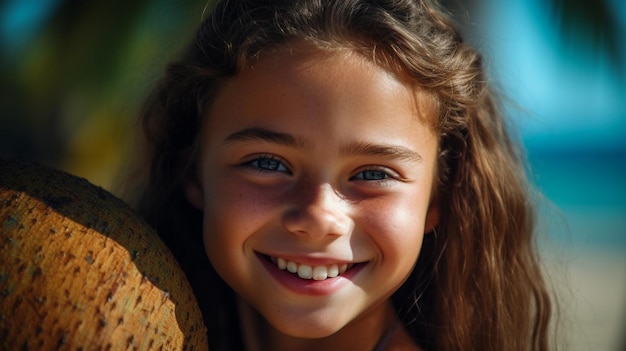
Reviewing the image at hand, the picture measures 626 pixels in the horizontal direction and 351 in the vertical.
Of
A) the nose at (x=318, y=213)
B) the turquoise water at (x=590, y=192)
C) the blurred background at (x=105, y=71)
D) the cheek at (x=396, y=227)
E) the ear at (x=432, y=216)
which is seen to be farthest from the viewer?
the turquoise water at (x=590, y=192)

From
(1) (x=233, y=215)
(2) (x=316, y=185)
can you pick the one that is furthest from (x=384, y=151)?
(1) (x=233, y=215)

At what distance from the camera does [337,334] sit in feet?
8.42

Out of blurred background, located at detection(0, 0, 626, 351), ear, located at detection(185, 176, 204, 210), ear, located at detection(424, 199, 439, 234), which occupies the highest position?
blurred background, located at detection(0, 0, 626, 351)

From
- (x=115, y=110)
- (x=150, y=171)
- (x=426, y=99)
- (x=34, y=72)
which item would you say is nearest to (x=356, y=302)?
(x=426, y=99)

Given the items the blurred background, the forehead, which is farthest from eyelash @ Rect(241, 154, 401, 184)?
the blurred background

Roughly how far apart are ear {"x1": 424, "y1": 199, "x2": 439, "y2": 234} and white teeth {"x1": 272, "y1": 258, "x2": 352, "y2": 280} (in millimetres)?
416

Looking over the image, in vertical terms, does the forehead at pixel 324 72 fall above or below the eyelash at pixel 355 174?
above

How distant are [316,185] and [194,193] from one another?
591 millimetres

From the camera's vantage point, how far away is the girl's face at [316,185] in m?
2.11

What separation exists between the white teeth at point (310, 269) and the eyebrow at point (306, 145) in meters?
0.32

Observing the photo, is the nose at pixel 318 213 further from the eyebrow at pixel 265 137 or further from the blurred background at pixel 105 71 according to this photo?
the blurred background at pixel 105 71

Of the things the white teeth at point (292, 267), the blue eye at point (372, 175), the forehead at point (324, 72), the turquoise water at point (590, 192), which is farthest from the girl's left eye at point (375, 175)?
the turquoise water at point (590, 192)

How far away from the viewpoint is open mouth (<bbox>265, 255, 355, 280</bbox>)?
2197mm

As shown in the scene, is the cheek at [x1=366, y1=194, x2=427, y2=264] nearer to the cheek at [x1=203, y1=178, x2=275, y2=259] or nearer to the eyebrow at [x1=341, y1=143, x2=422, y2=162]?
the eyebrow at [x1=341, y1=143, x2=422, y2=162]
